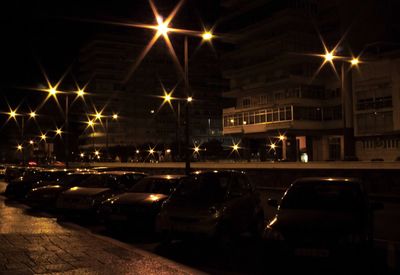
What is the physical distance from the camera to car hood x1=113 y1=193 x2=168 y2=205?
11.8 meters

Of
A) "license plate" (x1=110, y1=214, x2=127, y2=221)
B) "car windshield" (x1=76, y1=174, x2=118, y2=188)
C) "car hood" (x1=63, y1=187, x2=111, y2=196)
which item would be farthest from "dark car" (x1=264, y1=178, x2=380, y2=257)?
"car windshield" (x1=76, y1=174, x2=118, y2=188)

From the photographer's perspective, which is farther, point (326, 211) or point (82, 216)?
point (82, 216)

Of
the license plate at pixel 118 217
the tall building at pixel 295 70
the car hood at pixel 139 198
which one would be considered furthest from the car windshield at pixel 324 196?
the tall building at pixel 295 70

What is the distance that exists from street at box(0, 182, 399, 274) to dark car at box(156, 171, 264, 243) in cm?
33

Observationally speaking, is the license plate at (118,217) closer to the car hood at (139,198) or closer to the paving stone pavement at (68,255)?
the car hood at (139,198)

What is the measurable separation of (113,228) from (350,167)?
1412 centimetres

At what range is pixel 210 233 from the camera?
943 centimetres

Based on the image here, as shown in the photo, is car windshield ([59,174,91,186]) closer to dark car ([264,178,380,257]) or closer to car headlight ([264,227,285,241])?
dark car ([264,178,380,257])

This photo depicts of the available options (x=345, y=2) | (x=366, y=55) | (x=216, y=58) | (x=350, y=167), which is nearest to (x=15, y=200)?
(x=350, y=167)

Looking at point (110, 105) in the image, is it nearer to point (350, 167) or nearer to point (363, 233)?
point (350, 167)

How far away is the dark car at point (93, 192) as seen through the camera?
552 inches

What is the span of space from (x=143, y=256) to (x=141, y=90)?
107683 millimetres

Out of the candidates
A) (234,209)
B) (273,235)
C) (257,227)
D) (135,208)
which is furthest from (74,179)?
(273,235)

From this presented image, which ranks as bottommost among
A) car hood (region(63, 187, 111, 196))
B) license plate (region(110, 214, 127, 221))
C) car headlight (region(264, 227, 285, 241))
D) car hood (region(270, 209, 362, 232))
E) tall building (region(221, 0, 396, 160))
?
license plate (region(110, 214, 127, 221))
